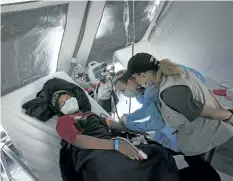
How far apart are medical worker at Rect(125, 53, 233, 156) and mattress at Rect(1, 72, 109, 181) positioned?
631 millimetres

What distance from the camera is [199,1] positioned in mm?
2695

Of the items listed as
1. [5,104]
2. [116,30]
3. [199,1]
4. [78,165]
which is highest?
[199,1]

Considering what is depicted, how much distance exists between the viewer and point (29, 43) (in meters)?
2.21

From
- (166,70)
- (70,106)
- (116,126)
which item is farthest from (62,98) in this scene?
(166,70)

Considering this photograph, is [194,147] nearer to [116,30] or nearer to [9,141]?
[9,141]

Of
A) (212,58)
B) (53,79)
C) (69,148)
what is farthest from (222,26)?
(69,148)

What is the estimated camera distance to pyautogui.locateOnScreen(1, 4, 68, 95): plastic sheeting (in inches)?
79.6

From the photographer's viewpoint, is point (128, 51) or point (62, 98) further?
point (128, 51)

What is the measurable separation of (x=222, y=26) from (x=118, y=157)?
1606 millimetres

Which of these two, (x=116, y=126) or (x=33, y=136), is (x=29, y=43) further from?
(x=116, y=126)

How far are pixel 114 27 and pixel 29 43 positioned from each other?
33.6 inches

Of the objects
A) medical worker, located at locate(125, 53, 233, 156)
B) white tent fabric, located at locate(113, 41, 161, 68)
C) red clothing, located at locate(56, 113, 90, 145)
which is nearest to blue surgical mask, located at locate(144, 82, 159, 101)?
medical worker, located at locate(125, 53, 233, 156)

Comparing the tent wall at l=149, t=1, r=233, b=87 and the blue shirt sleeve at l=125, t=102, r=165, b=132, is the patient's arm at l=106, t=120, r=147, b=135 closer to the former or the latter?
the blue shirt sleeve at l=125, t=102, r=165, b=132

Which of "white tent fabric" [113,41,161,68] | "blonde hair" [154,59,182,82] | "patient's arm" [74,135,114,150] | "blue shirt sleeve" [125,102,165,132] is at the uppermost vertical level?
"blonde hair" [154,59,182,82]
